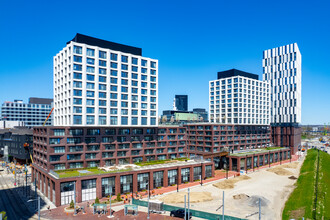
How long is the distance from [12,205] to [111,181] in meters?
25.7

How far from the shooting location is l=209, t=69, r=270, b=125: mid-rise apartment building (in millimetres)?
135250

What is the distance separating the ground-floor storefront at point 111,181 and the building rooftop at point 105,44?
141 ft

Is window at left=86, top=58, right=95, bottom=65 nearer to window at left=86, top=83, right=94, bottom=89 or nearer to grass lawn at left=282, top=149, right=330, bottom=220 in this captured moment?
window at left=86, top=83, right=94, bottom=89

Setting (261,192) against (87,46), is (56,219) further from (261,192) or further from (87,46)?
(261,192)

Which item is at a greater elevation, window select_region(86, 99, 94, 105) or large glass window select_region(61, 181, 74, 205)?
window select_region(86, 99, 94, 105)

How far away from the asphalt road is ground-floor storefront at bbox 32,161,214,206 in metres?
6.88

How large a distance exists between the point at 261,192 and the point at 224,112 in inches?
2768

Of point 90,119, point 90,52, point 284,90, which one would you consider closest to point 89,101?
point 90,119

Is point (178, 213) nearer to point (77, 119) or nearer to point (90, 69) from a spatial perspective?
point (77, 119)

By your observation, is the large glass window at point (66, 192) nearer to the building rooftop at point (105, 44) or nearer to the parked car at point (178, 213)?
the parked car at point (178, 213)

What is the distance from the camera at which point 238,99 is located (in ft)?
441

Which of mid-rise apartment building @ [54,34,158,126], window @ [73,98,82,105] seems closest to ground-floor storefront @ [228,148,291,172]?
mid-rise apartment building @ [54,34,158,126]

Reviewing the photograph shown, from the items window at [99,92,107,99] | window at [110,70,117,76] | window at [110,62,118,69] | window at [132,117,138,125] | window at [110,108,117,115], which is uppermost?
window at [110,62,118,69]

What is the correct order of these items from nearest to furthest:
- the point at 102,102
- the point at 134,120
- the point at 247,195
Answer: the point at 247,195 < the point at 102,102 < the point at 134,120
